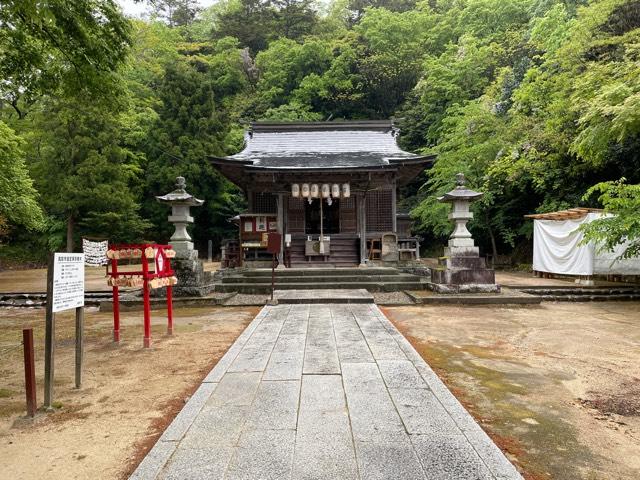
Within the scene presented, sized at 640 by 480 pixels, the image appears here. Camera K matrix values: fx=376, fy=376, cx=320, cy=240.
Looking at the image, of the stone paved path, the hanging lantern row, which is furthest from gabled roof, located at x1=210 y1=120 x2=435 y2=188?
the stone paved path

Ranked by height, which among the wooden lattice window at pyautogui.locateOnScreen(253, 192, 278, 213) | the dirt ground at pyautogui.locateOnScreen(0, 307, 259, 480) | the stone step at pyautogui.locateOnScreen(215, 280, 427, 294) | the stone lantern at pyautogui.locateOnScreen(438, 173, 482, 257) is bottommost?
the dirt ground at pyautogui.locateOnScreen(0, 307, 259, 480)

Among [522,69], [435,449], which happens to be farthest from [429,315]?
[522,69]

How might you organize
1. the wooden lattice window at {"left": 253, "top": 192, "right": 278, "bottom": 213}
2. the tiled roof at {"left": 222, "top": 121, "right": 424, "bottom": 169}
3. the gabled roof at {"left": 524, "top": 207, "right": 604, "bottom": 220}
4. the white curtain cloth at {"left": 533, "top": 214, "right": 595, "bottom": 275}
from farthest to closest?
the wooden lattice window at {"left": 253, "top": 192, "right": 278, "bottom": 213} → the tiled roof at {"left": 222, "top": 121, "right": 424, "bottom": 169} → the white curtain cloth at {"left": 533, "top": 214, "right": 595, "bottom": 275} → the gabled roof at {"left": 524, "top": 207, "right": 604, "bottom": 220}

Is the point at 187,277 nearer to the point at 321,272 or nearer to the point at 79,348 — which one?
the point at 321,272

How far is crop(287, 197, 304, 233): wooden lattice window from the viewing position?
14289mm

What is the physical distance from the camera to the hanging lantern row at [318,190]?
40.5ft

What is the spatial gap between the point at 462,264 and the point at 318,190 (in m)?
5.27

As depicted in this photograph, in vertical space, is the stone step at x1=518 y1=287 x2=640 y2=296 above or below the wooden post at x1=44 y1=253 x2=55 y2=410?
below

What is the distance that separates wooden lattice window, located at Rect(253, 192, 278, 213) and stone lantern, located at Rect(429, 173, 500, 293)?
22.9ft

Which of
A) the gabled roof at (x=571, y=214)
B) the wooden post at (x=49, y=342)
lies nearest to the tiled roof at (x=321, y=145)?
the gabled roof at (x=571, y=214)

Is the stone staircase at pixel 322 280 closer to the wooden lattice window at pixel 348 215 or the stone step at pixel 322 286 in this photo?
the stone step at pixel 322 286

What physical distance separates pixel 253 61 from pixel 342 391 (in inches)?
1453

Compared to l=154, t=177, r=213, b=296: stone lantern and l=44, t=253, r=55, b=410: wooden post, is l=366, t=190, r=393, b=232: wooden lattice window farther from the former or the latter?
l=44, t=253, r=55, b=410: wooden post

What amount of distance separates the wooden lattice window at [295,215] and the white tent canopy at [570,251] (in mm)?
8315
